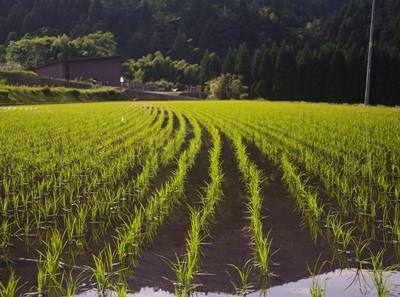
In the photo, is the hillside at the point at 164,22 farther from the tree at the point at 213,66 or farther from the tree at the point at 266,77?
the tree at the point at 266,77

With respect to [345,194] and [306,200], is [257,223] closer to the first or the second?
[306,200]

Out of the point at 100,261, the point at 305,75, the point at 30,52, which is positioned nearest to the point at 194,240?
the point at 100,261

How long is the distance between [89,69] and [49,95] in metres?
17.8

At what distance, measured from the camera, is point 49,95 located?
118ft

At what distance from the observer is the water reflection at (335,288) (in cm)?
350

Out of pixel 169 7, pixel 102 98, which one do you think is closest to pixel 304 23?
pixel 169 7

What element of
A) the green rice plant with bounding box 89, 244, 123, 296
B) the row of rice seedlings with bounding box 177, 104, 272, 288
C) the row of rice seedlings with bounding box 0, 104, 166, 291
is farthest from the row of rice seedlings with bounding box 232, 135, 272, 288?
the row of rice seedlings with bounding box 0, 104, 166, 291

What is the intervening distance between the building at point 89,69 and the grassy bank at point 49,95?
8.94m

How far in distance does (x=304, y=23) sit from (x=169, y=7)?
2602 cm

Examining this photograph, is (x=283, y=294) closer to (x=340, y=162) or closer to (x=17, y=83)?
(x=340, y=162)

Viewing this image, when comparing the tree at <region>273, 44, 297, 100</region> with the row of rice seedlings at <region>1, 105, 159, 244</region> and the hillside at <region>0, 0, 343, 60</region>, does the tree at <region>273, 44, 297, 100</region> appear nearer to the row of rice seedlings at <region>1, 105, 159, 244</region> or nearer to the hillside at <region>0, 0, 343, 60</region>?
the hillside at <region>0, 0, 343, 60</region>

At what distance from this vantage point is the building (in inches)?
2057

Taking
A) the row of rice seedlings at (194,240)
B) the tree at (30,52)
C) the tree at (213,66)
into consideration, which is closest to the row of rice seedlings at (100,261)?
the row of rice seedlings at (194,240)

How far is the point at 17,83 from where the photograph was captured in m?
43.5
